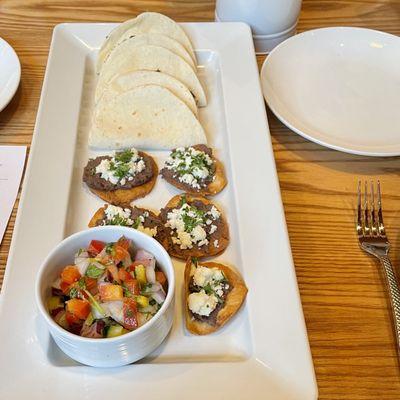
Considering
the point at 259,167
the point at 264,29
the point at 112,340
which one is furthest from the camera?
the point at 264,29

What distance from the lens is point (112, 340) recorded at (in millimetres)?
1066

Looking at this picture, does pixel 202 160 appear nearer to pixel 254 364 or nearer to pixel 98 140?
pixel 98 140

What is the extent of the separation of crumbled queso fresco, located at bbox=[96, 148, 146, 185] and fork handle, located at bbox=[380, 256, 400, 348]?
869mm

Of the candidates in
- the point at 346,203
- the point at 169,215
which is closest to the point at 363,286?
the point at 346,203

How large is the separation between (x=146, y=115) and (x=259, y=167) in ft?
1.59

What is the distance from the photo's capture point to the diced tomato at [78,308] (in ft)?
3.71

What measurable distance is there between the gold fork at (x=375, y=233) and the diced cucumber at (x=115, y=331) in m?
0.77

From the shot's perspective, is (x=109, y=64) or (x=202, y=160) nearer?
(x=202, y=160)

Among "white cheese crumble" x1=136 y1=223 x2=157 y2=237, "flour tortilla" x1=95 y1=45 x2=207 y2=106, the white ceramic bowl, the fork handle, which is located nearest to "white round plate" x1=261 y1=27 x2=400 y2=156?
"flour tortilla" x1=95 y1=45 x2=207 y2=106

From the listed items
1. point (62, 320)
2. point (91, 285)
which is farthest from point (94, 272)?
point (62, 320)

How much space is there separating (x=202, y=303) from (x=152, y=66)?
3.44ft

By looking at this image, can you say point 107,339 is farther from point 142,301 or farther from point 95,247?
point 95,247

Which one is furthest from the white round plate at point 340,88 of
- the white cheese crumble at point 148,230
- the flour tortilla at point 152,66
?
the white cheese crumble at point 148,230

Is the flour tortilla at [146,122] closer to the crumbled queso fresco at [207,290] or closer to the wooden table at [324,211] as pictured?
the wooden table at [324,211]
